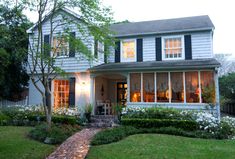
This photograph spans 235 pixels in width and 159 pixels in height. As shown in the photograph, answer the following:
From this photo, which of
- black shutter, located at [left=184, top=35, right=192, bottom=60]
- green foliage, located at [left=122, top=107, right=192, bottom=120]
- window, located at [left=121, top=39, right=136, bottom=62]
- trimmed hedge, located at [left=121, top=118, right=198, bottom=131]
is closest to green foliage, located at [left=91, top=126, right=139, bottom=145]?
trimmed hedge, located at [left=121, top=118, right=198, bottom=131]

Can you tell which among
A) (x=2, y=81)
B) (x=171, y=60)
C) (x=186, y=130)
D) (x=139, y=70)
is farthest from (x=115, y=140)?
(x=2, y=81)

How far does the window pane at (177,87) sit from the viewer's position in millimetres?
13828

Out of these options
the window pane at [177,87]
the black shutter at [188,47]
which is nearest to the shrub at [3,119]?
the window pane at [177,87]

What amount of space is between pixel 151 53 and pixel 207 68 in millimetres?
4247

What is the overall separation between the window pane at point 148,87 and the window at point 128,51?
2.20 metres

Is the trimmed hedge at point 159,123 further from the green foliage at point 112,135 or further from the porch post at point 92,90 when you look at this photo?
the porch post at point 92,90

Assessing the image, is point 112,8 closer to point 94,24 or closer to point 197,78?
point 94,24

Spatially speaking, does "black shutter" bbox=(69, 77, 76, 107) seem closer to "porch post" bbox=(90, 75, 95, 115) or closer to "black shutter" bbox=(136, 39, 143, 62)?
"porch post" bbox=(90, 75, 95, 115)

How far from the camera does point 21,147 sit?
8.23m

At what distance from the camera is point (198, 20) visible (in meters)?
16.5

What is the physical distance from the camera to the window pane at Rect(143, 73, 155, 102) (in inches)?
566

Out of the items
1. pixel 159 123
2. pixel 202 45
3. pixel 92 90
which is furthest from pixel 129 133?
pixel 202 45

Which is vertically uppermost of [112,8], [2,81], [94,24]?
[112,8]

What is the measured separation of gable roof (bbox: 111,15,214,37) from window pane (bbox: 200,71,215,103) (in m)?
3.23
